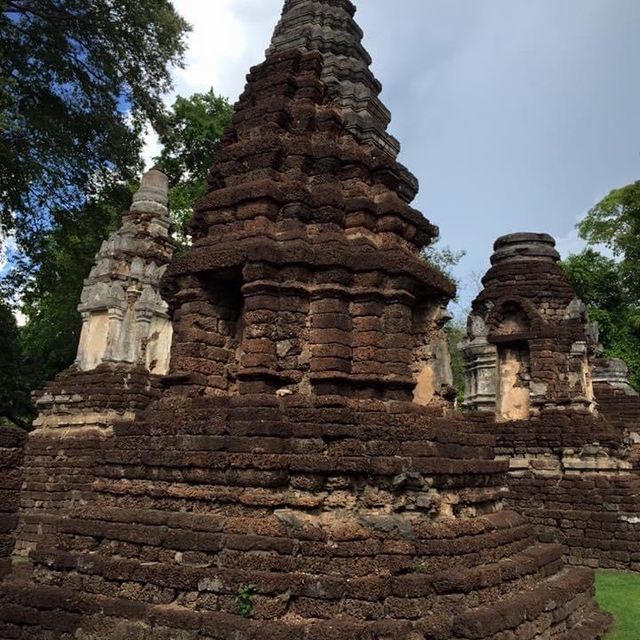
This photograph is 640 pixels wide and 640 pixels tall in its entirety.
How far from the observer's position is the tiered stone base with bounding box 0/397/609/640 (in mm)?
4301

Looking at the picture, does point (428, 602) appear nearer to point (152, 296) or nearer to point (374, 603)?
point (374, 603)

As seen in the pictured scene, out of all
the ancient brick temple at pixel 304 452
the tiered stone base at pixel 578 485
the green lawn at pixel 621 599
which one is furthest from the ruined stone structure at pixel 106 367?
the green lawn at pixel 621 599

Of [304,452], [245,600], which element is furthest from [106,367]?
[245,600]

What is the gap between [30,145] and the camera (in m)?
11.1

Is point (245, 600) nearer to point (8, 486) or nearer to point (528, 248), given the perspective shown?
point (8, 486)

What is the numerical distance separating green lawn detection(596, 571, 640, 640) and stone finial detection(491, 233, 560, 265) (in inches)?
246

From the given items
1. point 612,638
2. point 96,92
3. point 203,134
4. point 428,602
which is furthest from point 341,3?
point 203,134

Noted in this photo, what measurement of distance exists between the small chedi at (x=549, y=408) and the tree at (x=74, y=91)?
7.71 metres

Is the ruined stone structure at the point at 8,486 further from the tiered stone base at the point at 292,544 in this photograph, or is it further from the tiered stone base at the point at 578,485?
the tiered stone base at the point at 578,485

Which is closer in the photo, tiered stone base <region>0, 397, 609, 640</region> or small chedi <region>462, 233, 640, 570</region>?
tiered stone base <region>0, 397, 609, 640</region>

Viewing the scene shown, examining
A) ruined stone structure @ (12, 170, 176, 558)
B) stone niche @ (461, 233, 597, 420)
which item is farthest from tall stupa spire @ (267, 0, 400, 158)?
stone niche @ (461, 233, 597, 420)

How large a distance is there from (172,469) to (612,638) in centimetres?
398

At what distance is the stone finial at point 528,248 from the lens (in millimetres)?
13062

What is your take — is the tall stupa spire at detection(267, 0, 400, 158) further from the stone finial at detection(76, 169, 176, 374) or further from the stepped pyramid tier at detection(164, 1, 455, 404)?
the stone finial at detection(76, 169, 176, 374)
